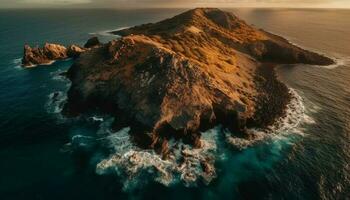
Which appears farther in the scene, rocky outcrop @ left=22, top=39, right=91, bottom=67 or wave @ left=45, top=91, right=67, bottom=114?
rocky outcrop @ left=22, top=39, right=91, bottom=67

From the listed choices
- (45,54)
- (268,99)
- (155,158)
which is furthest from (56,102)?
(268,99)

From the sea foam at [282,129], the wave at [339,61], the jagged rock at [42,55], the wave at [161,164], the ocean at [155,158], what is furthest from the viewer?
the wave at [339,61]

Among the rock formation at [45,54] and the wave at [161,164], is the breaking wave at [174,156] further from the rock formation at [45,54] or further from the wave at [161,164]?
the rock formation at [45,54]

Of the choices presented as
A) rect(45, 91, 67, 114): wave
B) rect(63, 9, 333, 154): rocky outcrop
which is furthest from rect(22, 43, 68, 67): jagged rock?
rect(45, 91, 67, 114): wave

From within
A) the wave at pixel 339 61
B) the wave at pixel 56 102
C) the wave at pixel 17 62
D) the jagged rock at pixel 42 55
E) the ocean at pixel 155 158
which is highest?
the jagged rock at pixel 42 55

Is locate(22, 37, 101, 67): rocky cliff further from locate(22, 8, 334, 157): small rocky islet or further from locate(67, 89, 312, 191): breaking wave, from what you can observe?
locate(67, 89, 312, 191): breaking wave

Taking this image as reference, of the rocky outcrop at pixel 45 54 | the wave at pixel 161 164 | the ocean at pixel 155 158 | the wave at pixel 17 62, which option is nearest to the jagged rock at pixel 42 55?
the rocky outcrop at pixel 45 54

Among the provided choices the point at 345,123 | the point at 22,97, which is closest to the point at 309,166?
the point at 345,123

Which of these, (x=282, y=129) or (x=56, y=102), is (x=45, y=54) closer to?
(x=56, y=102)
